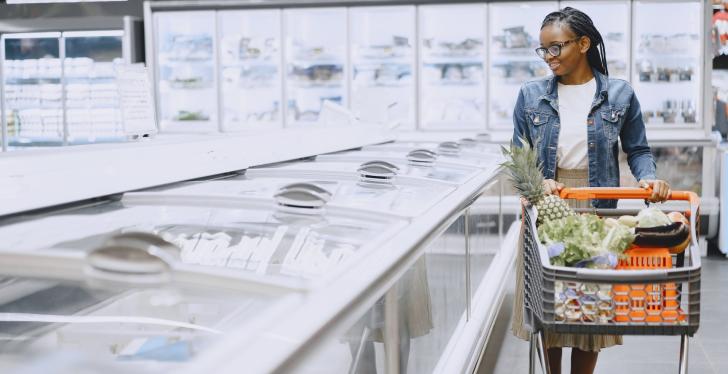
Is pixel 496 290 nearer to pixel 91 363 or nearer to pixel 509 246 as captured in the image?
pixel 509 246

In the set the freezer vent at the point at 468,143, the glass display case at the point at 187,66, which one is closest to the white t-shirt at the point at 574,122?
the freezer vent at the point at 468,143

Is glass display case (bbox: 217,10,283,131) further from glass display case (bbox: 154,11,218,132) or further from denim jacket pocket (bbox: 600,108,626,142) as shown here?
denim jacket pocket (bbox: 600,108,626,142)

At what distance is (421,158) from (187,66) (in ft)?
17.4

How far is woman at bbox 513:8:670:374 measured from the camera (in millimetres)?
2926

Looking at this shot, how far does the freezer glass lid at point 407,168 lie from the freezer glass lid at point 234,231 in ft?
2.82

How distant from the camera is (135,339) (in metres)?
1.08

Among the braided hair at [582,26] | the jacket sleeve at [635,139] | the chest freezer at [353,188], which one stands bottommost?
the chest freezer at [353,188]

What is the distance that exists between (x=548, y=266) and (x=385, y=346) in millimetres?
436

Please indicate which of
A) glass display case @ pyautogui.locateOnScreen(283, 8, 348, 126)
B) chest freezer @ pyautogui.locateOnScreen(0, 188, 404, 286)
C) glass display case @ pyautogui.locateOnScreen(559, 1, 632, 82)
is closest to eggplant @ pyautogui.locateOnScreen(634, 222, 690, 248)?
chest freezer @ pyautogui.locateOnScreen(0, 188, 404, 286)

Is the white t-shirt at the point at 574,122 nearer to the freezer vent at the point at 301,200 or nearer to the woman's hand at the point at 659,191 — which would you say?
the woman's hand at the point at 659,191

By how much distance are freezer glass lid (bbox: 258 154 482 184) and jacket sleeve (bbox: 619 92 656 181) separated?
582 mm

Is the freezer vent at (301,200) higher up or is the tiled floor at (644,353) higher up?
the freezer vent at (301,200)

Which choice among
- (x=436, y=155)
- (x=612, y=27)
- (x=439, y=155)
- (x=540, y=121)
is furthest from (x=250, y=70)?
(x=540, y=121)

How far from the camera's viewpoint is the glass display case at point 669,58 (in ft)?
24.4
